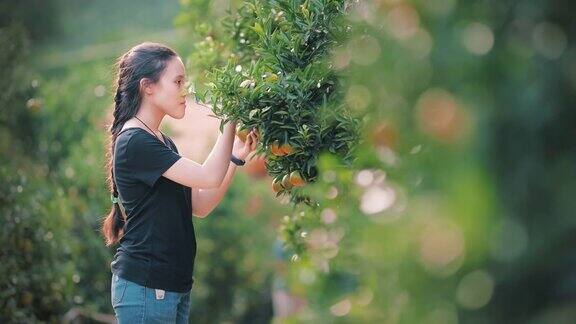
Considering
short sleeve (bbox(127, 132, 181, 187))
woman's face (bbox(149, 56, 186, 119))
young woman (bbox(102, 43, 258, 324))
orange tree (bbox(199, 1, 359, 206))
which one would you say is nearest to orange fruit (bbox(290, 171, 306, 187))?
orange tree (bbox(199, 1, 359, 206))

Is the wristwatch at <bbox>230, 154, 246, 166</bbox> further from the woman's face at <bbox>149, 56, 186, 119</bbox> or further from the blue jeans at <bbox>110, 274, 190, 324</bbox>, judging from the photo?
the blue jeans at <bbox>110, 274, 190, 324</bbox>

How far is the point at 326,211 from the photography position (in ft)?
6.59

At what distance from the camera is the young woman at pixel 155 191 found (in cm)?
341

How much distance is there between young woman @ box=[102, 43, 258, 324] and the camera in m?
3.41

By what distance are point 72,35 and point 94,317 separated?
27.4 ft

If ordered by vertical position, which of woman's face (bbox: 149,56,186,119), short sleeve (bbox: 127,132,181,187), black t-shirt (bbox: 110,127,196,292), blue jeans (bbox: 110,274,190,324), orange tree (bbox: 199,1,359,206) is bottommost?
blue jeans (bbox: 110,274,190,324)

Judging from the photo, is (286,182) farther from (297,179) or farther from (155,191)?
(155,191)

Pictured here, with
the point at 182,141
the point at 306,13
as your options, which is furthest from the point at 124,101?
the point at 182,141

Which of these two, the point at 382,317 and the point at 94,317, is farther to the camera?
the point at 94,317

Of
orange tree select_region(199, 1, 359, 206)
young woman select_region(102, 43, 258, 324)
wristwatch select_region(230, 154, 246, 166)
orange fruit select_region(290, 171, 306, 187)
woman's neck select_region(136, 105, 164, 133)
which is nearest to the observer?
orange tree select_region(199, 1, 359, 206)

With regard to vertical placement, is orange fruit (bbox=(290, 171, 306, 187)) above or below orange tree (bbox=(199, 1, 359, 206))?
below

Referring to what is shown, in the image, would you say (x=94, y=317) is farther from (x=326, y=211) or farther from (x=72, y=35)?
(x=72, y=35)

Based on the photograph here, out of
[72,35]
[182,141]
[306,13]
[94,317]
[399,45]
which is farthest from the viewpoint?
[72,35]

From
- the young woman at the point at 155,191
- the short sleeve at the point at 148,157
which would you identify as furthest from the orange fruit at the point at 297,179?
the short sleeve at the point at 148,157
